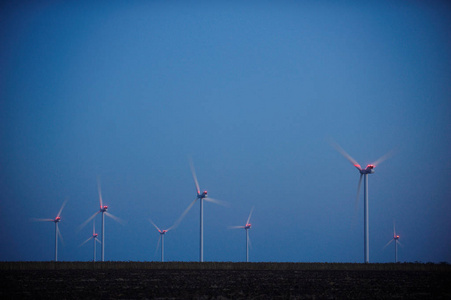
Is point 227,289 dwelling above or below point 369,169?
below

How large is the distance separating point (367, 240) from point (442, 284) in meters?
25.1

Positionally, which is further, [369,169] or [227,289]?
[369,169]

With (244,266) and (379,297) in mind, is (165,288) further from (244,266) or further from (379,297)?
(244,266)

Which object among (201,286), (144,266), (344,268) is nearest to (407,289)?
(201,286)

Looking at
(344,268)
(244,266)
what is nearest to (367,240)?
(344,268)

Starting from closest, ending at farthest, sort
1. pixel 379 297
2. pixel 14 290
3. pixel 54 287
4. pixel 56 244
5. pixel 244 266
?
1. pixel 379 297
2. pixel 14 290
3. pixel 54 287
4. pixel 244 266
5. pixel 56 244

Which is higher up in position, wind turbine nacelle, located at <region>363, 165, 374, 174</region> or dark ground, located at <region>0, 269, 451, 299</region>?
wind turbine nacelle, located at <region>363, 165, 374, 174</region>

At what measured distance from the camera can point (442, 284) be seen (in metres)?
40.2

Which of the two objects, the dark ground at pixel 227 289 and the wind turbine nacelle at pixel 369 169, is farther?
the wind turbine nacelle at pixel 369 169

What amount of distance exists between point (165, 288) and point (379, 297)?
43.7 ft

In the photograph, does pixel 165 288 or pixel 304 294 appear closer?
pixel 304 294

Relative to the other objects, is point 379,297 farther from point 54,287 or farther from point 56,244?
point 56,244

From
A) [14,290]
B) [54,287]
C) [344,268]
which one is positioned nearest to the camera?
[14,290]

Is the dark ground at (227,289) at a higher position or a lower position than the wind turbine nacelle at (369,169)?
lower
